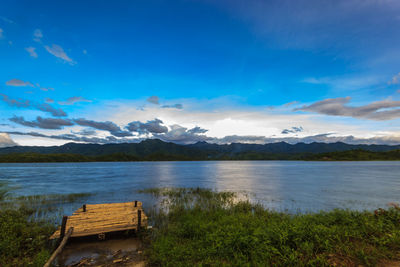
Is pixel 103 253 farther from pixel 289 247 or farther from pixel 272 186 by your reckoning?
pixel 272 186

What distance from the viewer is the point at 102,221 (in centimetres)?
1714

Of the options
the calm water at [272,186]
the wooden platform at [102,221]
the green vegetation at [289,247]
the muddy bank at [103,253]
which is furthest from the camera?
the calm water at [272,186]

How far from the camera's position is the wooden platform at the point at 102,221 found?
15.5 metres

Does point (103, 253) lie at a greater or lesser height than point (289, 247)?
lesser

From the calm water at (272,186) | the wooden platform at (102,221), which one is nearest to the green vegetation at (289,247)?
the wooden platform at (102,221)

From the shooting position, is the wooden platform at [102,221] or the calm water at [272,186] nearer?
the wooden platform at [102,221]

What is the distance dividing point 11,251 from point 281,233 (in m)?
17.4

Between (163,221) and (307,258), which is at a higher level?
(307,258)

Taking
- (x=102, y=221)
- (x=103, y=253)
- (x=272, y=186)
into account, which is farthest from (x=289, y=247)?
(x=272, y=186)

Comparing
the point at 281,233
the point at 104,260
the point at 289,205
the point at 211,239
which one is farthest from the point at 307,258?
the point at 289,205

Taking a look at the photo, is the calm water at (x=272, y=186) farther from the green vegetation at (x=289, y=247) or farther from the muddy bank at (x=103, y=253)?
the muddy bank at (x=103, y=253)

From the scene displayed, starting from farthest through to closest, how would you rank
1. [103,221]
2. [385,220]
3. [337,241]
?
[103,221] < [385,220] < [337,241]

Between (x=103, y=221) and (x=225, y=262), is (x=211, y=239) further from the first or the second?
(x=103, y=221)

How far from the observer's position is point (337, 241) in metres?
10.7
